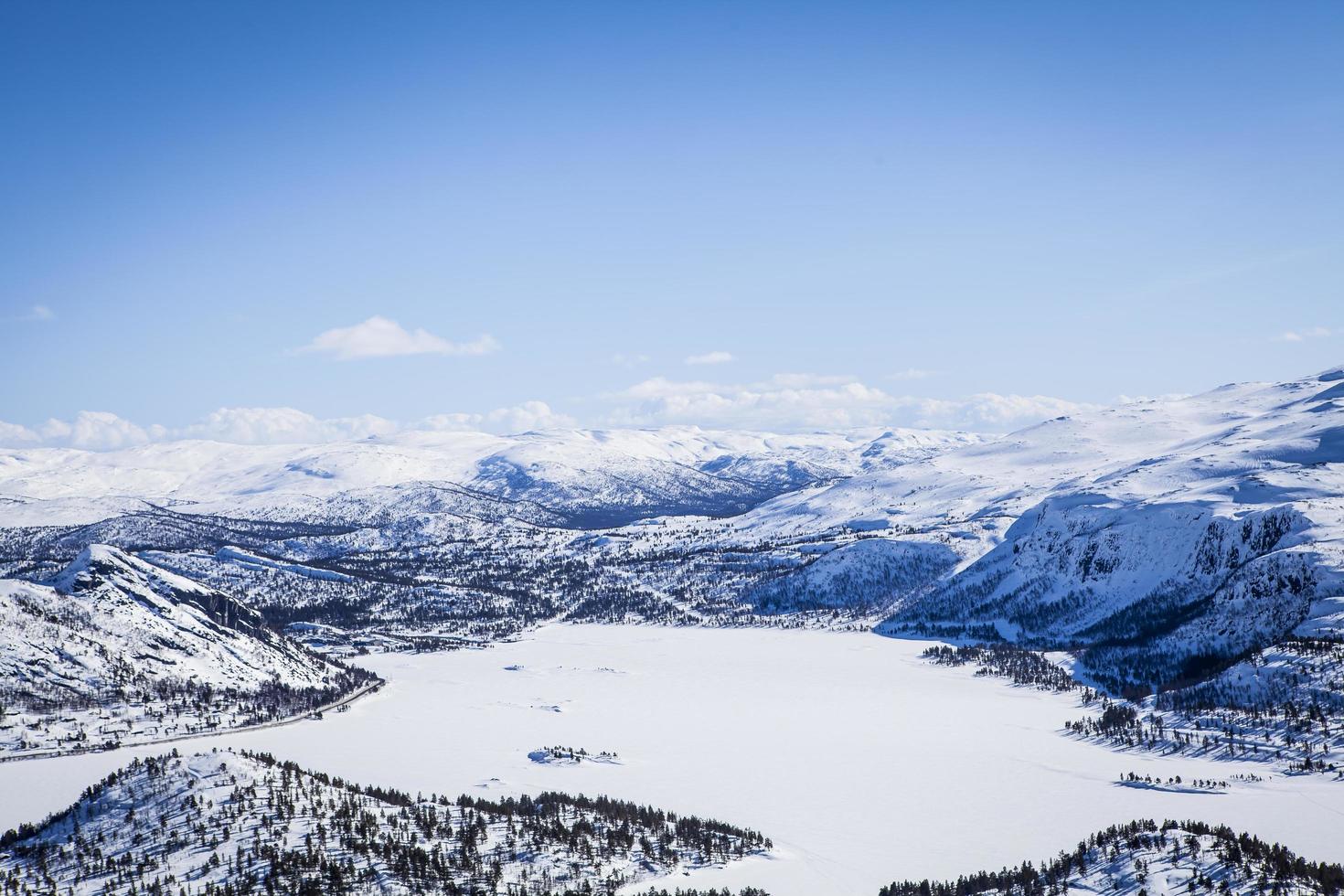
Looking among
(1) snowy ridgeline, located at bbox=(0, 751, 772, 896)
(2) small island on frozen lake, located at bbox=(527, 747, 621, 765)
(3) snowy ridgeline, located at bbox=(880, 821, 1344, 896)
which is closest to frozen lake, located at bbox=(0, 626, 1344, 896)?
(2) small island on frozen lake, located at bbox=(527, 747, 621, 765)

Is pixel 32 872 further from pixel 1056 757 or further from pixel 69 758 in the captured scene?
pixel 1056 757

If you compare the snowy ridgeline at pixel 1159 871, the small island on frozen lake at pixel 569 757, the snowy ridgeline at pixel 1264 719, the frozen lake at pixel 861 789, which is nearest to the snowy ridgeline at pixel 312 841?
the frozen lake at pixel 861 789

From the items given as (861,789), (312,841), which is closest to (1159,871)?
(861,789)

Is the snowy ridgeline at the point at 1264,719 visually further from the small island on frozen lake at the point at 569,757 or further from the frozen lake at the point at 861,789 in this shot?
the small island on frozen lake at the point at 569,757

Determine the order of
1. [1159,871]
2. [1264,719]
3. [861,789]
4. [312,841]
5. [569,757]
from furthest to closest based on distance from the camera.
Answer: [569,757]
[1264,719]
[861,789]
[312,841]
[1159,871]

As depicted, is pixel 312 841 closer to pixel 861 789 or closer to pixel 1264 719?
pixel 861 789
